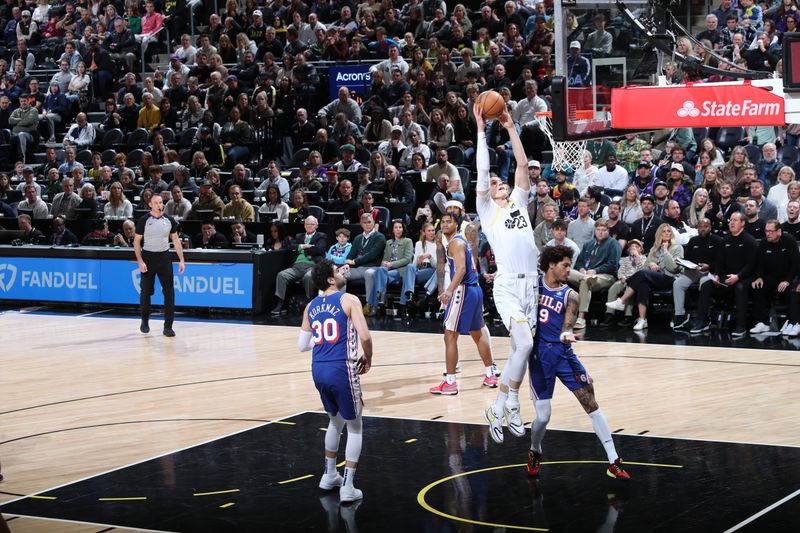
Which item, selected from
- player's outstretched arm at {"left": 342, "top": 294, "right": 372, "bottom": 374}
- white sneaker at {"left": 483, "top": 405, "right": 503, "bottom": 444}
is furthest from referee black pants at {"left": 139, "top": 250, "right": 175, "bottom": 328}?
player's outstretched arm at {"left": 342, "top": 294, "right": 372, "bottom": 374}

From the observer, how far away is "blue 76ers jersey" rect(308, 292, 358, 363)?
8125mm

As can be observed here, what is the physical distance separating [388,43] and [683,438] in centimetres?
1418

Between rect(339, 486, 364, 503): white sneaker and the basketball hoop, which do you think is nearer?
rect(339, 486, 364, 503): white sneaker

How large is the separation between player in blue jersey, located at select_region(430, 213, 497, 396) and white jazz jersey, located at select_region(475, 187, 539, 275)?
1.87 metres

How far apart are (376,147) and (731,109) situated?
11.3 metres

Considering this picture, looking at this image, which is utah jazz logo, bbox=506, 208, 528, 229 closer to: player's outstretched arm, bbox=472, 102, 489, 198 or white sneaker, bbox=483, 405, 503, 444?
player's outstretched arm, bbox=472, 102, 489, 198

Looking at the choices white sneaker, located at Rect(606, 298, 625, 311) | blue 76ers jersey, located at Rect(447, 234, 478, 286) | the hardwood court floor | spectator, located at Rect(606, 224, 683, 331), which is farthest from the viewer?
white sneaker, located at Rect(606, 298, 625, 311)

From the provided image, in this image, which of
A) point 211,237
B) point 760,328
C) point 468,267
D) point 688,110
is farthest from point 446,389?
point 211,237

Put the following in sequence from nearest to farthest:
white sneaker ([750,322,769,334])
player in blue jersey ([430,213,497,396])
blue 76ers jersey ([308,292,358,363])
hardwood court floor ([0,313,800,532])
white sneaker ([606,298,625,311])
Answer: blue 76ers jersey ([308,292,358,363])
hardwood court floor ([0,313,800,532])
player in blue jersey ([430,213,497,396])
white sneaker ([750,322,769,334])
white sneaker ([606,298,625,311])

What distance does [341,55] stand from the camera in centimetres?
2291

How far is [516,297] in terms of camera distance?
9.41 metres

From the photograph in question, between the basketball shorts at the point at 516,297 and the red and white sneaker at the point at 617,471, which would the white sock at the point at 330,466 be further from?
the red and white sneaker at the point at 617,471

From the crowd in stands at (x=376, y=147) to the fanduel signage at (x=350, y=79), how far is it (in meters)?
0.19

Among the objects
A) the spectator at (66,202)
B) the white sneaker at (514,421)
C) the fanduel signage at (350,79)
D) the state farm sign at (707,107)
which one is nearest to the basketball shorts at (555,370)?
the white sneaker at (514,421)
